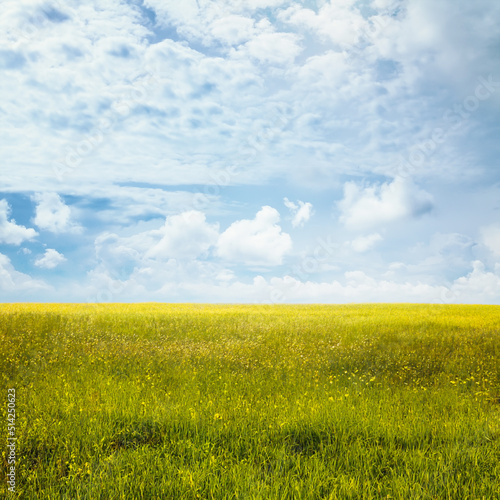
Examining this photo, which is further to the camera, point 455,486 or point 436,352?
point 436,352

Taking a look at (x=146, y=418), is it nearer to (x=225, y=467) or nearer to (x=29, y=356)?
(x=225, y=467)

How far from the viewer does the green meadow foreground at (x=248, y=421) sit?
479 centimetres

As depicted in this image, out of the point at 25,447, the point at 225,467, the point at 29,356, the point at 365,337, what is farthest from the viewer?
the point at 365,337

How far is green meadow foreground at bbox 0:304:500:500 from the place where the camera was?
479 centimetres

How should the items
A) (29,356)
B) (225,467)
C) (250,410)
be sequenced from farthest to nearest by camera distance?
(29,356) → (250,410) → (225,467)

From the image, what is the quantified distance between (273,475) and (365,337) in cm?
1091

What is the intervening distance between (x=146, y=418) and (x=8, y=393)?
12.5 feet

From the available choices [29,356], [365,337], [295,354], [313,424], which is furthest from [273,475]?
[365,337]

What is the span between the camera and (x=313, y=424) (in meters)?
6.36

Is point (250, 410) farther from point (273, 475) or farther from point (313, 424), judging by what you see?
point (273, 475)

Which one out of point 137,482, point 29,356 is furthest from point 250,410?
point 29,356

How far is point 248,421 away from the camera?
6.48 m

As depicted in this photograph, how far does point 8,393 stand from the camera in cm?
830

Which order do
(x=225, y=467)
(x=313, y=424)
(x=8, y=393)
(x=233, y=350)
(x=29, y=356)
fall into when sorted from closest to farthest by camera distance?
(x=225, y=467), (x=313, y=424), (x=8, y=393), (x=29, y=356), (x=233, y=350)
